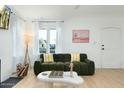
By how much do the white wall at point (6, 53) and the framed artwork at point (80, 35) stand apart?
10.4 ft

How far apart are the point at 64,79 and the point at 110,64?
15.5 feet

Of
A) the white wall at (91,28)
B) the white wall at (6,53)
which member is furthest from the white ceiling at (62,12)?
the white wall at (6,53)

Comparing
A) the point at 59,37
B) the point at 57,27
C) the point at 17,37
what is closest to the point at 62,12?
the point at 57,27

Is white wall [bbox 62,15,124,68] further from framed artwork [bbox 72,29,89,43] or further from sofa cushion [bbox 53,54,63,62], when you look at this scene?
sofa cushion [bbox 53,54,63,62]

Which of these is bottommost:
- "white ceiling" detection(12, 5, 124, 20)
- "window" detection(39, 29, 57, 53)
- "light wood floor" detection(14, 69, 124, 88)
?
"light wood floor" detection(14, 69, 124, 88)

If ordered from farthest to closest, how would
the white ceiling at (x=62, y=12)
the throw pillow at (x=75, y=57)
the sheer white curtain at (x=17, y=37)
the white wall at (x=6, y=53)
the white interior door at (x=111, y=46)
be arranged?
1. the white interior door at (x=111, y=46)
2. the throw pillow at (x=75, y=57)
3. the white ceiling at (x=62, y=12)
4. the sheer white curtain at (x=17, y=37)
5. the white wall at (x=6, y=53)

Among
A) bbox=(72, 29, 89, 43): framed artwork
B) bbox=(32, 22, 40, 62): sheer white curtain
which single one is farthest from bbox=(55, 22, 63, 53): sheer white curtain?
bbox=(32, 22, 40, 62): sheer white curtain

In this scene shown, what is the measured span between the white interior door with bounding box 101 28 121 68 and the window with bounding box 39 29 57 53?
7.39ft

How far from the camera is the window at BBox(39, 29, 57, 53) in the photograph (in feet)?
26.1

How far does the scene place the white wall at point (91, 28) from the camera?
7.80m

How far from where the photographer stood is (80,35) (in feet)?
25.7

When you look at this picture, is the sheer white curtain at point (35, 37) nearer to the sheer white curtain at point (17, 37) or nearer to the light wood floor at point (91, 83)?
the sheer white curtain at point (17, 37)

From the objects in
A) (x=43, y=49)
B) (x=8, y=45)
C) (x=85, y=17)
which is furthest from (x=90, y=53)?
(x=8, y=45)

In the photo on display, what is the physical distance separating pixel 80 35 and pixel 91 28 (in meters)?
0.60
